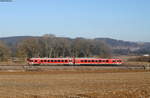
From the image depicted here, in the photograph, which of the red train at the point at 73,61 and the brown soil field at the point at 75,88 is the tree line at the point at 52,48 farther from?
the brown soil field at the point at 75,88

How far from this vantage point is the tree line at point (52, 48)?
4956 inches

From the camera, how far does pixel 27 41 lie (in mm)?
129375

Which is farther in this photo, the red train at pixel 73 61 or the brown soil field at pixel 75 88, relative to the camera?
the red train at pixel 73 61

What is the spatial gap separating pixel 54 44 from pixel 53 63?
5608cm

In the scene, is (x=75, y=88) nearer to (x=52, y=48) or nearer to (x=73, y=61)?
(x=73, y=61)

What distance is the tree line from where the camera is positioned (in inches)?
4956

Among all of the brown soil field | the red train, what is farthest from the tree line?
the brown soil field

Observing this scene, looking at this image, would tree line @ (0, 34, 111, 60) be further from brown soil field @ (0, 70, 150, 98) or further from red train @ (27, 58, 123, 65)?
brown soil field @ (0, 70, 150, 98)

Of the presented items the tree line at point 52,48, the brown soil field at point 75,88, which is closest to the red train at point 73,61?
the tree line at point 52,48

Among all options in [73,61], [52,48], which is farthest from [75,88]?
[52,48]

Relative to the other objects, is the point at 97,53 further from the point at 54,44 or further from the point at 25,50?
the point at 25,50

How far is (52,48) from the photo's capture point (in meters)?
132

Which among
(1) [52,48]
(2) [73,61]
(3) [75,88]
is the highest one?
(1) [52,48]

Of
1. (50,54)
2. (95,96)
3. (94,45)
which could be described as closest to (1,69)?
(95,96)
